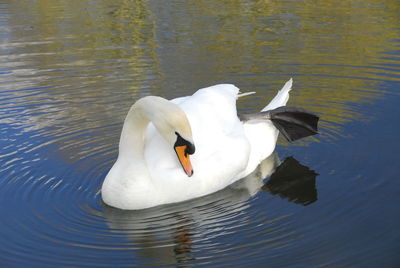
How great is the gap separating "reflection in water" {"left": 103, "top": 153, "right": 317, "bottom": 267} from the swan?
3.8 inches

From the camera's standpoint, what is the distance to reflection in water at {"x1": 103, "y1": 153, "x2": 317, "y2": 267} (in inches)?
241

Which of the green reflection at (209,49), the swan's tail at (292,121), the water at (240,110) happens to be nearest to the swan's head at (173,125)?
the water at (240,110)

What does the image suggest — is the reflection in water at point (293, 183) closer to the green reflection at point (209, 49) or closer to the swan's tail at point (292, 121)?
the swan's tail at point (292, 121)

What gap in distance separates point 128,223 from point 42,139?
2465 mm

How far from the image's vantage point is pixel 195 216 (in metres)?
6.66

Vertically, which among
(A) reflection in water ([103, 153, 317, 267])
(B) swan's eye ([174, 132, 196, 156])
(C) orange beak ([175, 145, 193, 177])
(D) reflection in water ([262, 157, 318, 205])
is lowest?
(D) reflection in water ([262, 157, 318, 205])

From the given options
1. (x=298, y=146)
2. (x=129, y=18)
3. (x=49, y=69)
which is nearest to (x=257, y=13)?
(x=129, y=18)

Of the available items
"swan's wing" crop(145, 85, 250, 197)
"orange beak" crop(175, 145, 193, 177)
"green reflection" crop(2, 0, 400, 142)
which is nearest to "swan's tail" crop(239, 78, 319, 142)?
"green reflection" crop(2, 0, 400, 142)

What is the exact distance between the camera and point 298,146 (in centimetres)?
827

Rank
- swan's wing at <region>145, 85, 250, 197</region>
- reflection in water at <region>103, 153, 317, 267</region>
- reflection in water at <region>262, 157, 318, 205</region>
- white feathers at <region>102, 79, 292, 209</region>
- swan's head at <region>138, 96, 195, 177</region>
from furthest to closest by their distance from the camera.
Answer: reflection in water at <region>262, 157, 318, 205</region>
swan's wing at <region>145, 85, 250, 197</region>
white feathers at <region>102, 79, 292, 209</region>
swan's head at <region>138, 96, 195, 177</region>
reflection in water at <region>103, 153, 317, 267</region>

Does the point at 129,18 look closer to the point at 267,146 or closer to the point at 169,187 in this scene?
the point at 267,146

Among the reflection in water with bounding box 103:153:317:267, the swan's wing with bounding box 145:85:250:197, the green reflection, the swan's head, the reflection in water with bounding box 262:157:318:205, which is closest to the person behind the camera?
the reflection in water with bounding box 103:153:317:267

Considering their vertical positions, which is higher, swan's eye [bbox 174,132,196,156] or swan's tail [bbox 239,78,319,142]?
swan's eye [bbox 174,132,196,156]

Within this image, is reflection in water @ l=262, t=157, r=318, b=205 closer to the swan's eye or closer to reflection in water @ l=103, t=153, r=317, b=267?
reflection in water @ l=103, t=153, r=317, b=267
